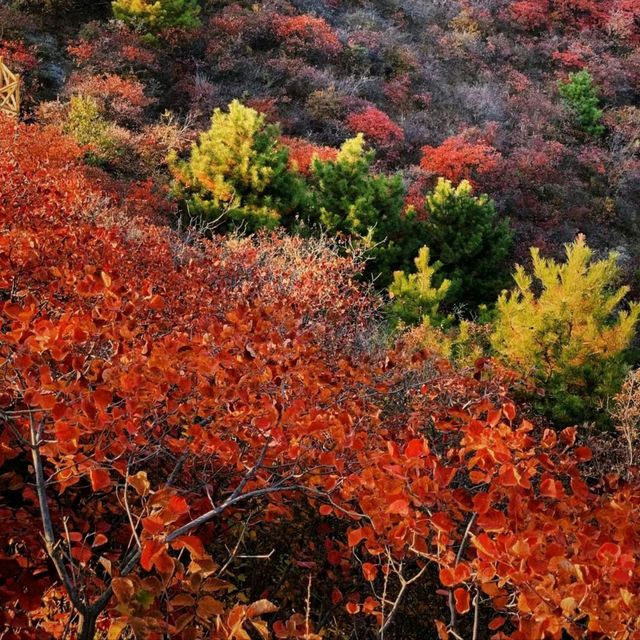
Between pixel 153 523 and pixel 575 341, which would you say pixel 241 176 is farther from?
pixel 153 523

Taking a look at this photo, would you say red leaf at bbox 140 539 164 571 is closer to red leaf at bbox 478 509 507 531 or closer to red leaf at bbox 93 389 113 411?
red leaf at bbox 93 389 113 411

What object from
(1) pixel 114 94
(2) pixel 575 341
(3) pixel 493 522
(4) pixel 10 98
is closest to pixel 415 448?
(3) pixel 493 522

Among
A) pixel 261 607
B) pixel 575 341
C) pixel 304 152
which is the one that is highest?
pixel 261 607

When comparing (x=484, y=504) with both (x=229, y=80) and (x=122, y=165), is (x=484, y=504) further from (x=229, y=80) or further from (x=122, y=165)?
(x=229, y=80)

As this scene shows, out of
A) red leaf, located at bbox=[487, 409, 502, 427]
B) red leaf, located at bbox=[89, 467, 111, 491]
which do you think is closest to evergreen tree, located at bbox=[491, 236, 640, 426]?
red leaf, located at bbox=[487, 409, 502, 427]

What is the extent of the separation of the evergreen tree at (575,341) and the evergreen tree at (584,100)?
25.1 metres

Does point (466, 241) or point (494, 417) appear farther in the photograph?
point (466, 241)

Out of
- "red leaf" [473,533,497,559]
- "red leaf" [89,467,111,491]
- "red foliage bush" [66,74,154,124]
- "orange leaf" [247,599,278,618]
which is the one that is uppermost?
"orange leaf" [247,599,278,618]

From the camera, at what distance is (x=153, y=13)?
22.4m

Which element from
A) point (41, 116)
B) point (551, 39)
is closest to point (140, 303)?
point (41, 116)

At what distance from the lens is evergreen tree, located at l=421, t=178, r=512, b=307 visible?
16562mm

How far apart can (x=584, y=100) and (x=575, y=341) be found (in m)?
26.9

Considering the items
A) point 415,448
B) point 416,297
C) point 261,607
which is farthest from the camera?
point 416,297

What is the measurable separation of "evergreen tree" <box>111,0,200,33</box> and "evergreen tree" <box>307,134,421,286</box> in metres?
10.8
